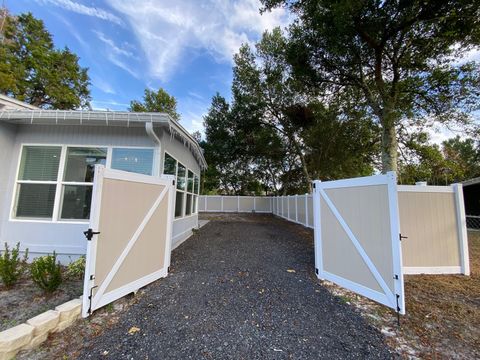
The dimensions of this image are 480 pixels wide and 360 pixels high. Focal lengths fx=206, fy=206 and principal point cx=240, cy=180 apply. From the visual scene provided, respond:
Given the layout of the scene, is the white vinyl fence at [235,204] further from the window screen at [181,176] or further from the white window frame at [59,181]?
the white window frame at [59,181]

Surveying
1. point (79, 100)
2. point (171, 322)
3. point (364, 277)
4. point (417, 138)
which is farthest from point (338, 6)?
point (79, 100)

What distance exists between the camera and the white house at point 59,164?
14.2 ft

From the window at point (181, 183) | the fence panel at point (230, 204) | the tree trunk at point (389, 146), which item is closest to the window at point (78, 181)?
the window at point (181, 183)

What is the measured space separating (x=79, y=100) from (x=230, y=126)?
518 inches

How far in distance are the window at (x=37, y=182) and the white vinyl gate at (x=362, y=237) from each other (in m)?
5.66

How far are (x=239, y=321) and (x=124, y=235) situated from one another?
1.94 m

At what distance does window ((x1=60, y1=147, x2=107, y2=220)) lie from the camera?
4461 mm

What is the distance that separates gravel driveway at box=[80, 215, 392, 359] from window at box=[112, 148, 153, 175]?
2.30 m

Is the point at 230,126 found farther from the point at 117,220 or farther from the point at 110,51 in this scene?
the point at 117,220

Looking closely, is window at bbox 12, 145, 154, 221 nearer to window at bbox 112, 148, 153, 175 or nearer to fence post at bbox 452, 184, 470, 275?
window at bbox 112, 148, 153, 175

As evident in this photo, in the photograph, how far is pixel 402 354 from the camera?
196 centimetres

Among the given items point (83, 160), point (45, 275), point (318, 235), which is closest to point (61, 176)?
point (83, 160)

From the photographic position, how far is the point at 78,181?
4.52 m

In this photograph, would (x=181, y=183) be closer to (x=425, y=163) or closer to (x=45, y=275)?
(x=45, y=275)
